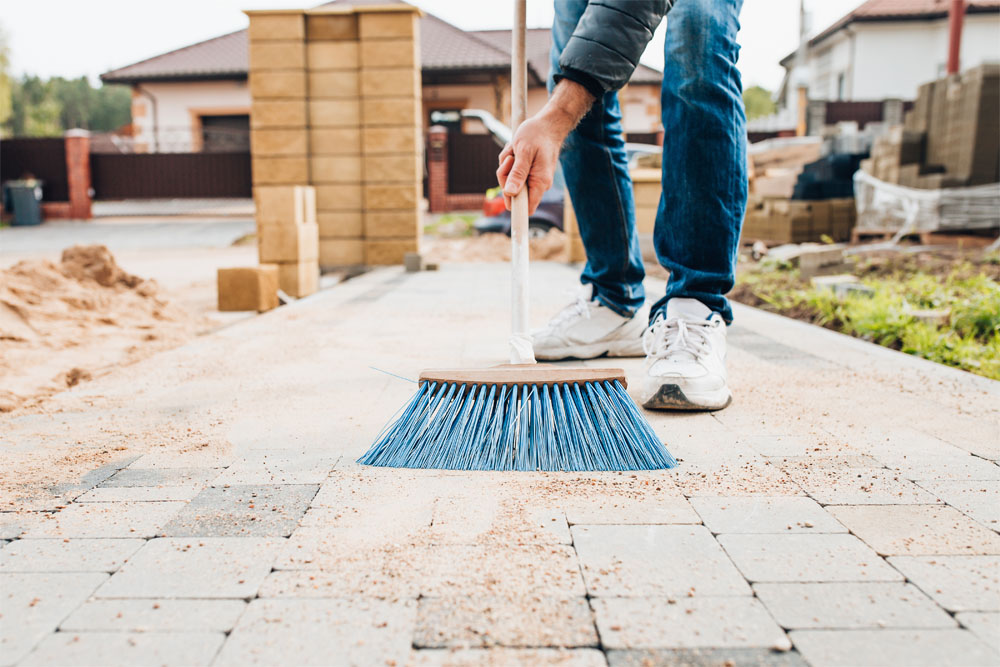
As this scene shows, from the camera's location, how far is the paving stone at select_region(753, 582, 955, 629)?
3.03 feet

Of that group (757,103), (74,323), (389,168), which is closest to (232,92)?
(389,168)

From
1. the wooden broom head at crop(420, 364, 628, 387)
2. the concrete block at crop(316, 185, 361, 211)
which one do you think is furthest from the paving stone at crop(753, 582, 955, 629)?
the concrete block at crop(316, 185, 361, 211)

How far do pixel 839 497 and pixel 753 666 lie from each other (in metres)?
0.59

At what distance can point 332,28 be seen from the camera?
6.65m

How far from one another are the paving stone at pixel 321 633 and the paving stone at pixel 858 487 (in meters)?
0.77

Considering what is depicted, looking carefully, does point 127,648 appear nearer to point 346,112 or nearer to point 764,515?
point 764,515

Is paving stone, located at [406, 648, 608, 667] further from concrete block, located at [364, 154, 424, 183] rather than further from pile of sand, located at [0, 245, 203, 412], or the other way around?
A: concrete block, located at [364, 154, 424, 183]

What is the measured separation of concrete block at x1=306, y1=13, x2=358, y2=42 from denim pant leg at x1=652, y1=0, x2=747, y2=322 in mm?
5255

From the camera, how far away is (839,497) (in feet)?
4.38

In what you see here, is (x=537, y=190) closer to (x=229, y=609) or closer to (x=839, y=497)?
(x=839, y=497)

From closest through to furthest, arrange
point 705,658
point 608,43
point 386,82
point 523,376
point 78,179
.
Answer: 1. point 705,658
2. point 523,376
3. point 608,43
4. point 386,82
5. point 78,179

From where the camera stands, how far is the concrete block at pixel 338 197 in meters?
6.75

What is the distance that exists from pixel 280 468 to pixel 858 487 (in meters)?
1.05

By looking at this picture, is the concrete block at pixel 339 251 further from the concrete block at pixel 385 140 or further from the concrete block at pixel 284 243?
the concrete block at pixel 284 243
